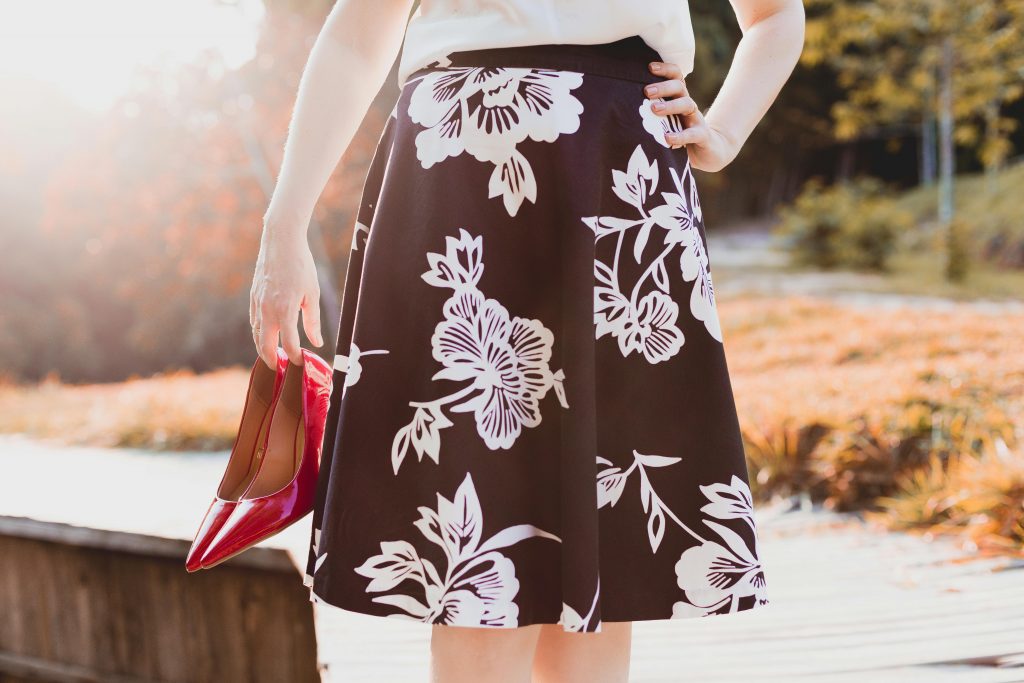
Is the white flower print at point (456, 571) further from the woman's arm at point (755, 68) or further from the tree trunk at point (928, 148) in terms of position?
the tree trunk at point (928, 148)

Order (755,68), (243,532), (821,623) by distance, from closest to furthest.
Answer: (243,532)
(755,68)
(821,623)

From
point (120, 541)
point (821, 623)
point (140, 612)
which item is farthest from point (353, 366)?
point (140, 612)

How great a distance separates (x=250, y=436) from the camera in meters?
1.12

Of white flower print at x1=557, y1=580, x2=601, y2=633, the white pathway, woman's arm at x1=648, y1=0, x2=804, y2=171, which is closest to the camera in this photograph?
white flower print at x1=557, y1=580, x2=601, y2=633

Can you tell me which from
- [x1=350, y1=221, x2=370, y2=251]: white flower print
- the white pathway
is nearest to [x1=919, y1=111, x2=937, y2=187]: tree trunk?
the white pathway

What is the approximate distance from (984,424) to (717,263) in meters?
11.3

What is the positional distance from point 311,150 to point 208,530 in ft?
1.49

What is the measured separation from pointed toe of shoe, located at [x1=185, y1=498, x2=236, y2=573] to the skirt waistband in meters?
0.55

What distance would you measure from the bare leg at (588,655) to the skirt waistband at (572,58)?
2.19 ft

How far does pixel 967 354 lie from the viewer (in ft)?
16.1

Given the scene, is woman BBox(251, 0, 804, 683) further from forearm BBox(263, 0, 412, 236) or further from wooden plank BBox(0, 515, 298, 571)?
wooden plank BBox(0, 515, 298, 571)

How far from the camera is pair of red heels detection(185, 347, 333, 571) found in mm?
1030

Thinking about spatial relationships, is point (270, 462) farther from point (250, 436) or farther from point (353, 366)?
point (353, 366)

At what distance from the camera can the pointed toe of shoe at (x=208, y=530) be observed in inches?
40.6
